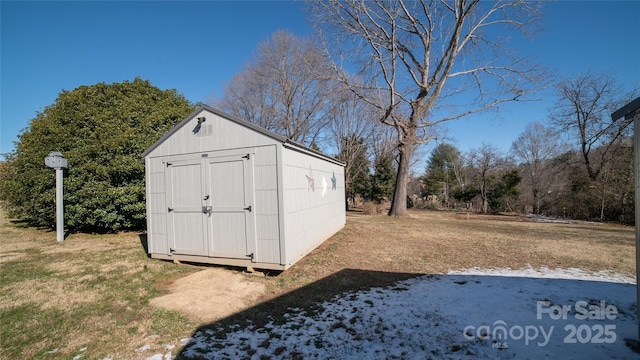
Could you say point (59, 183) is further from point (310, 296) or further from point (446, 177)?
point (446, 177)

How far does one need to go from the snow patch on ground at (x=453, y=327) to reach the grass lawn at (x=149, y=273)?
455 mm

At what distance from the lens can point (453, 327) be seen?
3.11 meters

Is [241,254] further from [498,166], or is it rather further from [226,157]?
[498,166]

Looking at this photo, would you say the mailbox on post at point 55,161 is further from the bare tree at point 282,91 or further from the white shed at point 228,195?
the bare tree at point 282,91

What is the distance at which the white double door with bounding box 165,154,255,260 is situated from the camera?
523 cm

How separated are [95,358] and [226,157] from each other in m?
3.50

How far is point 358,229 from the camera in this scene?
9.65 meters

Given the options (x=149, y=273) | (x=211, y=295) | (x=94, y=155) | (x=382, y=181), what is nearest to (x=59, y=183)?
(x=94, y=155)

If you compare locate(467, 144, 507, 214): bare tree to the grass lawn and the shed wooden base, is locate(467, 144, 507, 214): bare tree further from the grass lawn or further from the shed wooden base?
the shed wooden base

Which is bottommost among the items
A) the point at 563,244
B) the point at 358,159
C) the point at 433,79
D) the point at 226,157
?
the point at 563,244

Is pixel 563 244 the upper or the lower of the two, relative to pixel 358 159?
lower

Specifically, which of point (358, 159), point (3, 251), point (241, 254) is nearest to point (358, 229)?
point (241, 254)

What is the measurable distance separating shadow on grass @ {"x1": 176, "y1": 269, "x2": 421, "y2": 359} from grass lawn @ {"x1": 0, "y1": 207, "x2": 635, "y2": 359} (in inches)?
0.7

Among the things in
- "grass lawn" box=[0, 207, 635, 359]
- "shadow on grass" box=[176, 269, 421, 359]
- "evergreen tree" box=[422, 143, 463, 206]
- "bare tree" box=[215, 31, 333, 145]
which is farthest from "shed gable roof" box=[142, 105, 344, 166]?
"evergreen tree" box=[422, 143, 463, 206]
